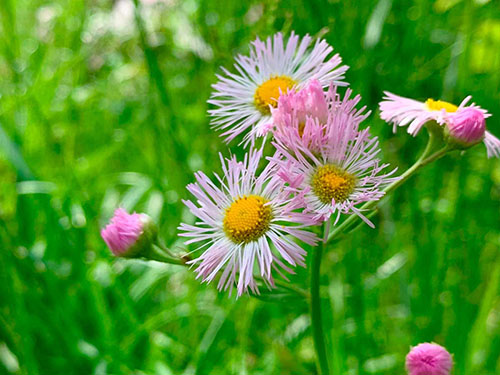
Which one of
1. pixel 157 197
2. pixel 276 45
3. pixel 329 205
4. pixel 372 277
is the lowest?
pixel 372 277

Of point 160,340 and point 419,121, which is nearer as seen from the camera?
point 419,121

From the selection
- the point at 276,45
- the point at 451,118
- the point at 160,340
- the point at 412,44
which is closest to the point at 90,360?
the point at 160,340

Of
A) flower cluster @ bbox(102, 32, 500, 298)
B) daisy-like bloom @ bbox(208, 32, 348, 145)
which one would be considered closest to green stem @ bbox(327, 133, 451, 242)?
flower cluster @ bbox(102, 32, 500, 298)

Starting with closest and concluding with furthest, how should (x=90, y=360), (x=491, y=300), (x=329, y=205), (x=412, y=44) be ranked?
(x=329, y=205)
(x=491, y=300)
(x=90, y=360)
(x=412, y=44)

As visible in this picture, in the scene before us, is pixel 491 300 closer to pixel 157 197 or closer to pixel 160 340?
pixel 160 340

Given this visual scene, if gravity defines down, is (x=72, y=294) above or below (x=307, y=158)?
below

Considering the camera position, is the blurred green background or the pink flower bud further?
the blurred green background

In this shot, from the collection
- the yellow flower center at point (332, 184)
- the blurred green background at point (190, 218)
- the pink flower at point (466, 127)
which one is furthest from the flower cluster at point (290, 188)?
the blurred green background at point (190, 218)

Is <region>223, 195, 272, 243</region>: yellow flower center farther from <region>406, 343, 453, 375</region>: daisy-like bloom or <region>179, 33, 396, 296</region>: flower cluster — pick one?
<region>406, 343, 453, 375</region>: daisy-like bloom

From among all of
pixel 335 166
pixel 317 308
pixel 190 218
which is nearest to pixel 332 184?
pixel 335 166

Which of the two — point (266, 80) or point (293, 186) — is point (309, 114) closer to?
point (293, 186)
